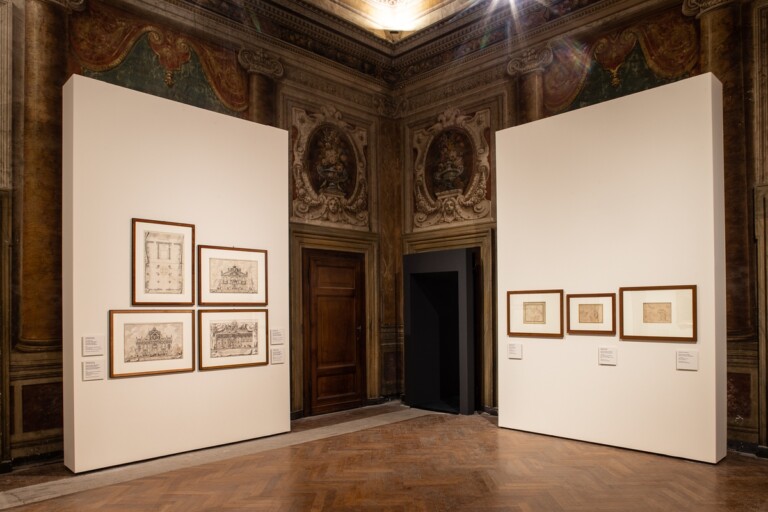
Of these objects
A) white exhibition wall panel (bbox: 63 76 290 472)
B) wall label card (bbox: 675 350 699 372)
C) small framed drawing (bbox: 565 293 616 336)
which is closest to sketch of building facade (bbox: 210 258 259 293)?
white exhibition wall panel (bbox: 63 76 290 472)

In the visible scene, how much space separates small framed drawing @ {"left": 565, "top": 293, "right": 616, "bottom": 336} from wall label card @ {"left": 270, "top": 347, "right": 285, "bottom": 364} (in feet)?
11.3

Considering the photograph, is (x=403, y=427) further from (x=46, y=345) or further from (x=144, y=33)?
(x=144, y=33)

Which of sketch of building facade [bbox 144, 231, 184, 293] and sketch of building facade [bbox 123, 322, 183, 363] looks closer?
sketch of building facade [bbox 123, 322, 183, 363]

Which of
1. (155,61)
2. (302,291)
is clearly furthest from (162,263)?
(155,61)

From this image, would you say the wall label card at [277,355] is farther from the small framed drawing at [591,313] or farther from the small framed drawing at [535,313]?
the small framed drawing at [591,313]

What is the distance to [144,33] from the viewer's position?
683 cm

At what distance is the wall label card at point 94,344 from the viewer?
5469mm

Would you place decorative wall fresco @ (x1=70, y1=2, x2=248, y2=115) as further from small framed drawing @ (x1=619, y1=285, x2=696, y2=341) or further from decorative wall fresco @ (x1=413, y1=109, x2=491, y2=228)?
small framed drawing @ (x1=619, y1=285, x2=696, y2=341)

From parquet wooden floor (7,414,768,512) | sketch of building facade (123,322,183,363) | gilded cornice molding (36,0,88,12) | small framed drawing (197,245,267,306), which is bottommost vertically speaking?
parquet wooden floor (7,414,768,512)

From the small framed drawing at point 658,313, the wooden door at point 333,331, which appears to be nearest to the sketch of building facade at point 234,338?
the wooden door at point 333,331

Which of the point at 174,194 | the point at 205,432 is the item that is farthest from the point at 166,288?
the point at 205,432

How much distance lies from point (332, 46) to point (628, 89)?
435cm

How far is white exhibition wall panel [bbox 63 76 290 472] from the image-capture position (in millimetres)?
5512

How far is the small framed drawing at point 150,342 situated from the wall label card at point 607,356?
448 centimetres
